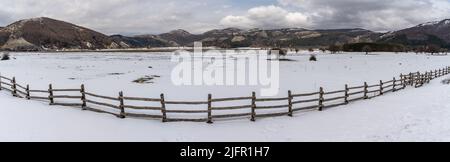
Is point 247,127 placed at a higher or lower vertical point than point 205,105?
lower

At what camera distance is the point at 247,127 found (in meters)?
15.5

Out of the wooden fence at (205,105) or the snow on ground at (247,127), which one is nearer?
the snow on ground at (247,127)

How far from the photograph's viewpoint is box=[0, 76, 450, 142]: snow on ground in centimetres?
1337

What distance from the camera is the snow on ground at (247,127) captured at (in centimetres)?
1337

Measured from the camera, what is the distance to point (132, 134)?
551 inches

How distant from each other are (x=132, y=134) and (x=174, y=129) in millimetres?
1719

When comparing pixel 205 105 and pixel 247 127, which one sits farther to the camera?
pixel 205 105

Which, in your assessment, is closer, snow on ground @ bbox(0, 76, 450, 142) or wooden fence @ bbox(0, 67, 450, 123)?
snow on ground @ bbox(0, 76, 450, 142)

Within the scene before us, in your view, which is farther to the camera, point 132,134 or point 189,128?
point 189,128
